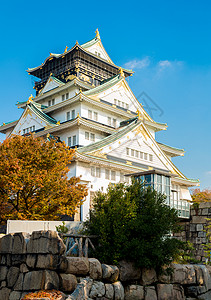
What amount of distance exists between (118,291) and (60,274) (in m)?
3.00

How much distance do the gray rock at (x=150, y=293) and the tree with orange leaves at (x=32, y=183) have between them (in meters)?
6.49

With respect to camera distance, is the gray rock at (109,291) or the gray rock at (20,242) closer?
the gray rock at (20,242)

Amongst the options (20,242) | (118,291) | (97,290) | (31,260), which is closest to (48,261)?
(31,260)

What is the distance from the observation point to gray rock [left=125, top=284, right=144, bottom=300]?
1559 cm

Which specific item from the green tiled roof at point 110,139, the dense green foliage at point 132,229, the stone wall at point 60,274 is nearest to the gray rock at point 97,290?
the stone wall at point 60,274

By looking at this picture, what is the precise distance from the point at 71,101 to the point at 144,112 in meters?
9.92

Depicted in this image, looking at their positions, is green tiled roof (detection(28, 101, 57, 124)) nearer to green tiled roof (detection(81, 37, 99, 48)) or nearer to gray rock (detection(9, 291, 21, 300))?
green tiled roof (detection(81, 37, 99, 48))

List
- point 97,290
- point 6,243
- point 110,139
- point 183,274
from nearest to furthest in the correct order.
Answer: point 97,290, point 6,243, point 183,274, point 110,139

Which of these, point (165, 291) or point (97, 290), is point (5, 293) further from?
point (165, 291)

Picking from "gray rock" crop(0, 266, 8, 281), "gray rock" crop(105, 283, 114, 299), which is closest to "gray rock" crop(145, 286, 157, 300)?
"gray rock" crop(105, 283, 114, 299)

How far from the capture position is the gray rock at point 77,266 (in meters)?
13.6

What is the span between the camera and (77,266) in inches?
542

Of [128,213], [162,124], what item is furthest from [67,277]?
[162,124]

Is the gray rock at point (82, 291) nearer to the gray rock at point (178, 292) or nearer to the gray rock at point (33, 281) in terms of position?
the gray rock at point (33, 281)
